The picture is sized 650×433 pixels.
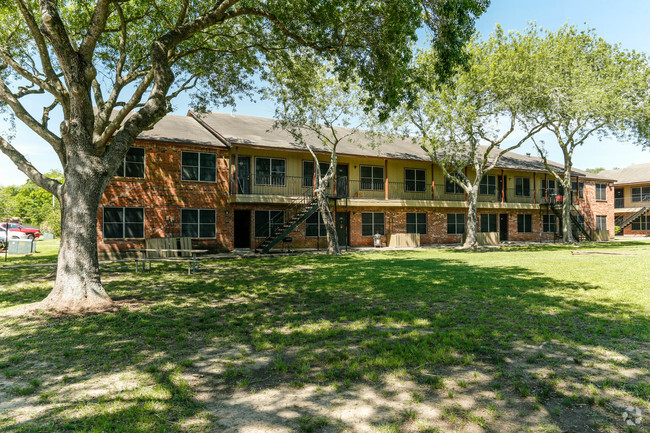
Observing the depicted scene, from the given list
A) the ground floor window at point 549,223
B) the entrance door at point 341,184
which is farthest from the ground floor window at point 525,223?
the entrance door at point 341,184

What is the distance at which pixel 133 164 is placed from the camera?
58.7 feet

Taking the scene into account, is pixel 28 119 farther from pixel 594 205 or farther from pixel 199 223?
pixel 594 205

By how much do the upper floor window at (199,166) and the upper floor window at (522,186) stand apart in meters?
23.8

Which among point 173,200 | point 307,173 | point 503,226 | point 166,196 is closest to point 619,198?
point 503,226

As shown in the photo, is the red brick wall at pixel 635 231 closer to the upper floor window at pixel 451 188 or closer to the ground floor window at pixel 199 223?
the upper floor window at pixel 451 188

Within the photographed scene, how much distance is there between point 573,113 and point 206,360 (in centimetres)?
2282

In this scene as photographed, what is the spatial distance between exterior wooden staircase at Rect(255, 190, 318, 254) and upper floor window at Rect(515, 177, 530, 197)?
60.1 feet

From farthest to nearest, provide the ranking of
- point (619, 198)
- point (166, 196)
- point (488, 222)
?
point (619, 198)
point (488, 222)
point (166, 196)

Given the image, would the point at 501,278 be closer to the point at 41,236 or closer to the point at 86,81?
the point at 86,81

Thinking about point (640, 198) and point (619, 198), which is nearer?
point (640, 198)

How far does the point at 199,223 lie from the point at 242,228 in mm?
3851

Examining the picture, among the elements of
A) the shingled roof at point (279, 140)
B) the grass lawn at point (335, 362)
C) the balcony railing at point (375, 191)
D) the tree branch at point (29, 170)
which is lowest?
Answer: the grass lawn at point (335, 362)

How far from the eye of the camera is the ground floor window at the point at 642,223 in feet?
128

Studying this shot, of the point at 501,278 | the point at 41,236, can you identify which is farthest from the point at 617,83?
the point at 41,236
